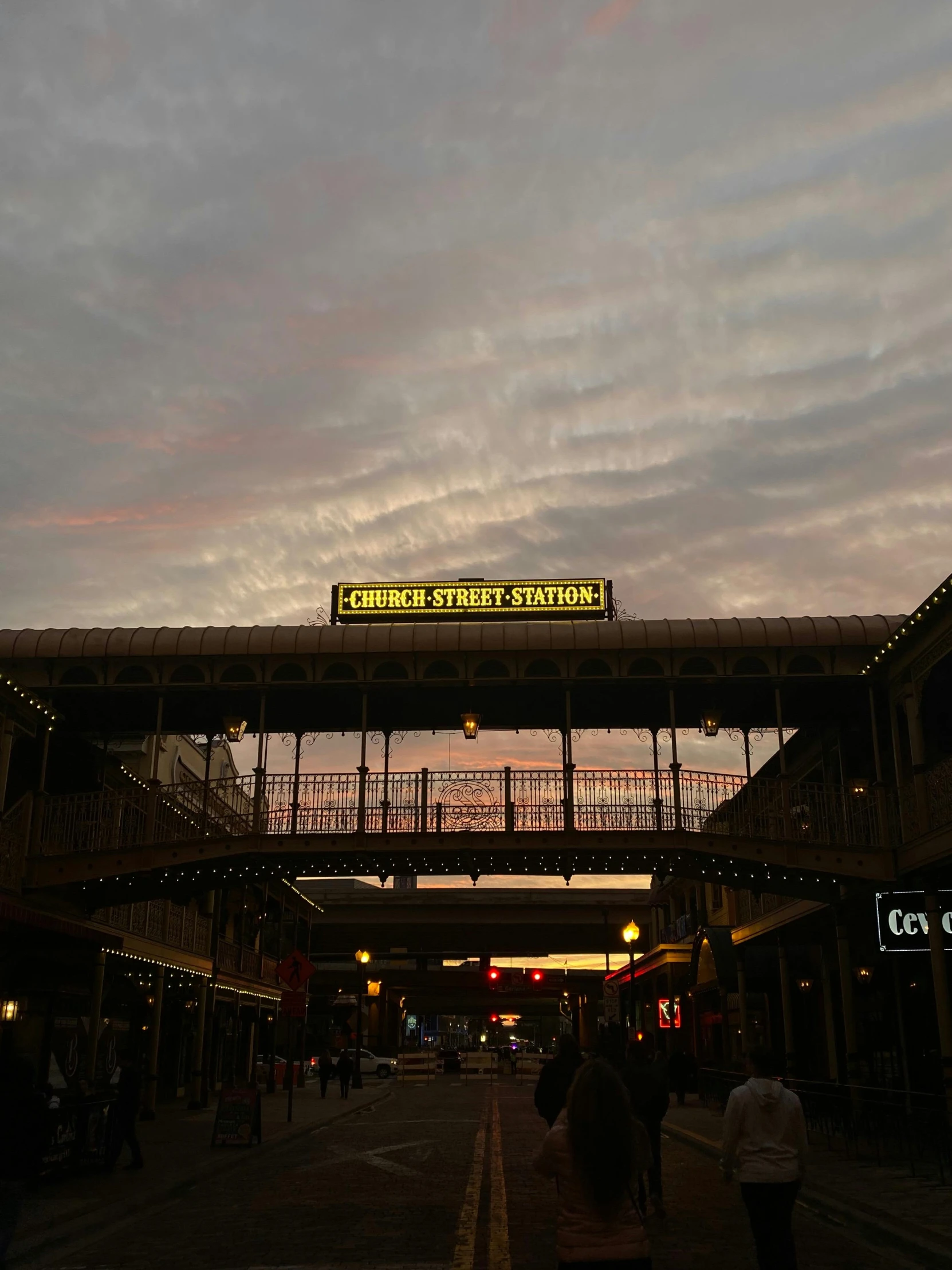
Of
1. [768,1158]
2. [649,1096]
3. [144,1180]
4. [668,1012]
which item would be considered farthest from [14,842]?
[668,1012]

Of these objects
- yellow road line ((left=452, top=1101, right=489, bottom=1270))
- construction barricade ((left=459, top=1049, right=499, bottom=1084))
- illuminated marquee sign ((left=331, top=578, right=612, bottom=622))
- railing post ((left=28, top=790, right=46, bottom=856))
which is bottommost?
construction barricade ((left=459, top=1049, right=499, bottom=1084))

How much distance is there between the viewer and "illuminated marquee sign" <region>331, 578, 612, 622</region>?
25.6 meters

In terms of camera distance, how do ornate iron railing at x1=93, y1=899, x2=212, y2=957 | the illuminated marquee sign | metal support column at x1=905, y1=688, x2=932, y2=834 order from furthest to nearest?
the illuminated marquee sign
ornate iron railing at x1=93, y1=899, x2=212, y2=957
metal support column at x1=905, y1=688, x2=932, y2=834

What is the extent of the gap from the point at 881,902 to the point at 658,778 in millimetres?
4307

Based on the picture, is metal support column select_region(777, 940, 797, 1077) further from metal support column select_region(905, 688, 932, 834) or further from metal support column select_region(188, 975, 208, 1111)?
metal support column select_region(188, 975, 208, 1111)

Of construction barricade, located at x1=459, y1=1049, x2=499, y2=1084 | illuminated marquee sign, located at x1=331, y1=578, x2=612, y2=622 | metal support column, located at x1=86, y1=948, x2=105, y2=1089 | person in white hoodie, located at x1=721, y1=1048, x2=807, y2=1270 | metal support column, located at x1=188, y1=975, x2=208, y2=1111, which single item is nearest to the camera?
person in white hoodie, located at x1=721, y1=1048, x2=807, y2=1270

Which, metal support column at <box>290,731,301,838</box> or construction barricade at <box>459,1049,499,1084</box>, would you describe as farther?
construction barricade at <box>459,1049,499,1084</box>

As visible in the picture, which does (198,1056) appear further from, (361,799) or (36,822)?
(361,799)

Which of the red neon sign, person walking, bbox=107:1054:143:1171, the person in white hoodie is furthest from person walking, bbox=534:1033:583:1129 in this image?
the red neon sign

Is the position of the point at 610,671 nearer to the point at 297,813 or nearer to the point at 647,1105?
the point at 297,813

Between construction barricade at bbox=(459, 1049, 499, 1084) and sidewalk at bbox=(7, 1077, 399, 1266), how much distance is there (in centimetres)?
3455

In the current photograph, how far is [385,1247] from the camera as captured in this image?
10.4 metres

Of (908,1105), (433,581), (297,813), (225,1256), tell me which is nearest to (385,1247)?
(225,1256)

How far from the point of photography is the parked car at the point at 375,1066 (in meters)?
62.3
